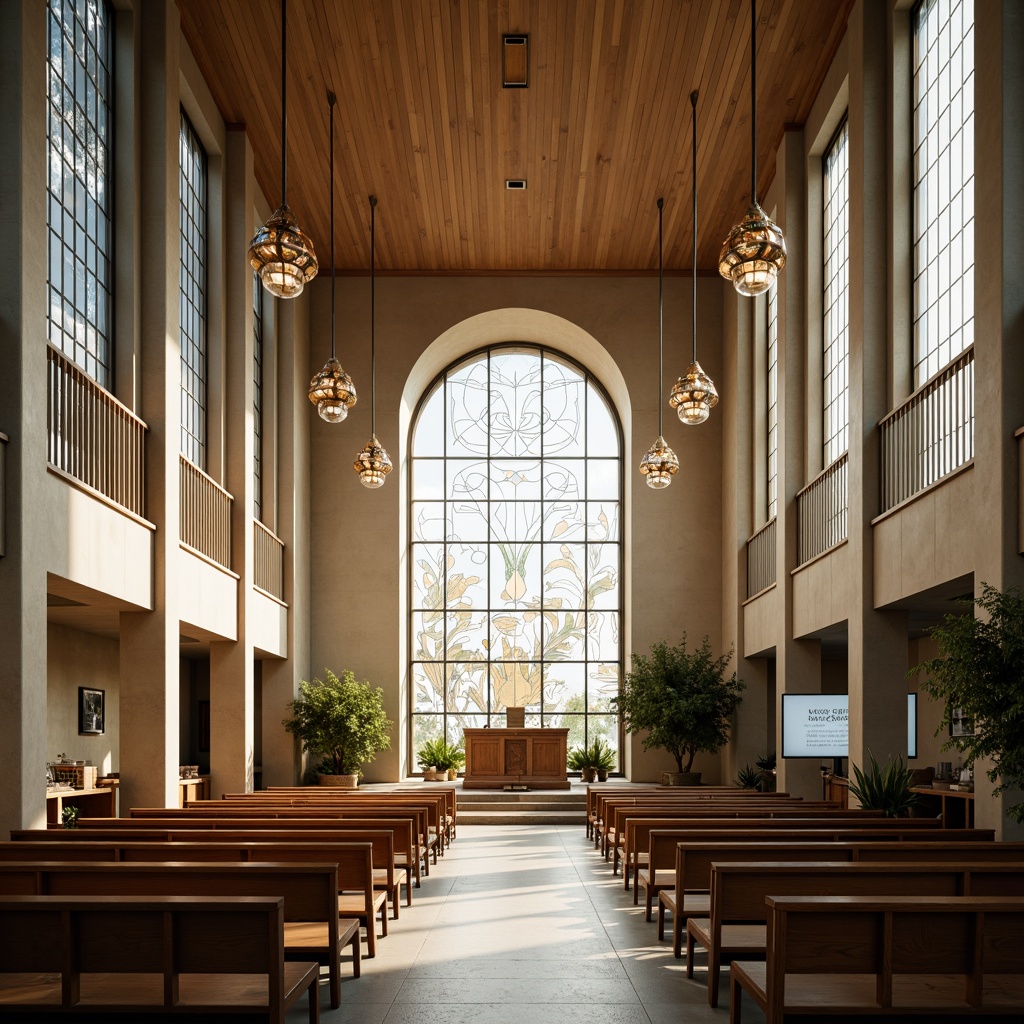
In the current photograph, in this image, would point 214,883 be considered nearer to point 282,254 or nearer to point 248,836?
point 248,836

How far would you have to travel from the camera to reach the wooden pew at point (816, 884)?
5.34 metres

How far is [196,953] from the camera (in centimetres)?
440

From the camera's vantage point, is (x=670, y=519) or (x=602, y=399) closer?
(x=670, y=519)

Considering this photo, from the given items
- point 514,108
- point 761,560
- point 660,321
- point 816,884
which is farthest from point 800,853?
point 660,321

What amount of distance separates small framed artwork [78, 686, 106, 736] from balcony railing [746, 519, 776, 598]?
29.0 feet

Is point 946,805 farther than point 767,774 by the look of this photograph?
No

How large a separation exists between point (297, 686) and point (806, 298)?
936 centimetres

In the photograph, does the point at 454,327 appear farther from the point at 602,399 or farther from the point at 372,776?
the point at 372,776

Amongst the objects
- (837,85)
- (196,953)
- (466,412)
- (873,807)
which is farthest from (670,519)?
(196,953)

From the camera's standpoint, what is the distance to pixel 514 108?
47.3 feet

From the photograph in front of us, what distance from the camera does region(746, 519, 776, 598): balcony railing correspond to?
16.8 m

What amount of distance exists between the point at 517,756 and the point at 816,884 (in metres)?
13.8

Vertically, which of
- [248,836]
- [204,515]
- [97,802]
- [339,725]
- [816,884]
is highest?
[204,515]

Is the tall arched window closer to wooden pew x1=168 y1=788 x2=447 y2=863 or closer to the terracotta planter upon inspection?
the terracotta planter
